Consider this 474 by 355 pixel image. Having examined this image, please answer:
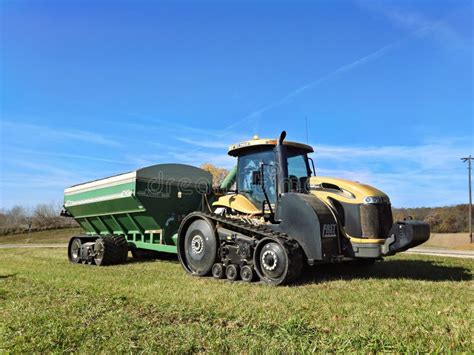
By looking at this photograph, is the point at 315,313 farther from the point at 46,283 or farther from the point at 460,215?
the point at 460,215

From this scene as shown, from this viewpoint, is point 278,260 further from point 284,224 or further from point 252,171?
point 252,171

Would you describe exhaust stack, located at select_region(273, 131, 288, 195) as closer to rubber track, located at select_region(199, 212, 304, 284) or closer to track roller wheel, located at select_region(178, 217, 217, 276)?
rubber track, located at select_region(199, 212, 304, 284)

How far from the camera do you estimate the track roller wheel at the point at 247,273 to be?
8.05 metres

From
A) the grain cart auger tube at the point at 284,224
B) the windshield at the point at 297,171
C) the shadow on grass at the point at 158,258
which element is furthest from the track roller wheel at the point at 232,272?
the shadow on grass at the point at 158,258

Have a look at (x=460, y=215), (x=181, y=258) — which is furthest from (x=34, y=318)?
(x=460, y=215)

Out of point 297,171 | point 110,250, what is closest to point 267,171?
point 297,171

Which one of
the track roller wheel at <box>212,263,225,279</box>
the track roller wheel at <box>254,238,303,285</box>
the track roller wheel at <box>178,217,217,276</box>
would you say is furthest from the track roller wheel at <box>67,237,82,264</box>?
the track roller wheel at <box>254,238,303,285</box>

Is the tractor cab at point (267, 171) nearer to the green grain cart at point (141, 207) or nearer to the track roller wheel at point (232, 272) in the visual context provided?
the track roller wheel at point (232, 272)

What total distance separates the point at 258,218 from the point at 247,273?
1.26 m

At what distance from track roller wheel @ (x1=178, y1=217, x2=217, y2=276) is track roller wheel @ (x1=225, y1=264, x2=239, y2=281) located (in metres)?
0.55

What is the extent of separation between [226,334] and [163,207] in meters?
7.37

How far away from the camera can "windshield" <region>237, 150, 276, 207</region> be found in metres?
8.70

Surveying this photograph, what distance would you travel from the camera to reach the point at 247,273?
26.7ft

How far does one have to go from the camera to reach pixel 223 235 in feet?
29.2
